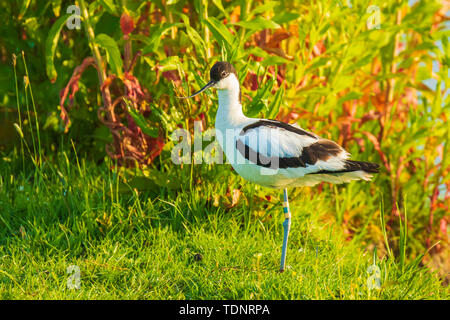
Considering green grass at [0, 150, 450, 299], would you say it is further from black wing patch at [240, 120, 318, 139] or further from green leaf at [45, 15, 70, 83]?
green leaf at [45, 15, 70, 83]

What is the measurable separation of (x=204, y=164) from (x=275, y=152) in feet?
3.26

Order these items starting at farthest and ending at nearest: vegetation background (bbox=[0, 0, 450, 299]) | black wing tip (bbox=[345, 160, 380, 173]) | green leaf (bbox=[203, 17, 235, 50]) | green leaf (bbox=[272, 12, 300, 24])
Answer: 1. green leaf (bbox=[272, 12, 300, 24])
2. green leaf (bbox=[203, 17, 235, 50])
3. vegetation background (bbox=[0, 0, 450, 299])
4. black wing tip (bbox=[345, 160, 380, 173])

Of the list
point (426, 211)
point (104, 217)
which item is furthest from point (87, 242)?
point (426, 211)

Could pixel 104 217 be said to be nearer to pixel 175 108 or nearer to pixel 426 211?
pixel 175 108

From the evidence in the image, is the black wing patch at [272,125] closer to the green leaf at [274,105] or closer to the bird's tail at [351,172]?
the bird's tail at [351,172]

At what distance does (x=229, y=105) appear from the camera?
10.7 feet

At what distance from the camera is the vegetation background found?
3396mm

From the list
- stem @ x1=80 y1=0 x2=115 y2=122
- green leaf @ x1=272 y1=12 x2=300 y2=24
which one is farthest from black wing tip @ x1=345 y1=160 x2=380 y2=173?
stem @ x1=80 y1=0 x2=115 y2=122

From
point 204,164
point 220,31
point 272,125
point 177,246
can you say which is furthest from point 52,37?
point 272,125

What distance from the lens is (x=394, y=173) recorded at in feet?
16.7

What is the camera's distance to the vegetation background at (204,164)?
340 centimetres

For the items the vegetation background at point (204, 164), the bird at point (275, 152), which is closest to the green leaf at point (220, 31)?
the vegetation background at point (204, 164)
